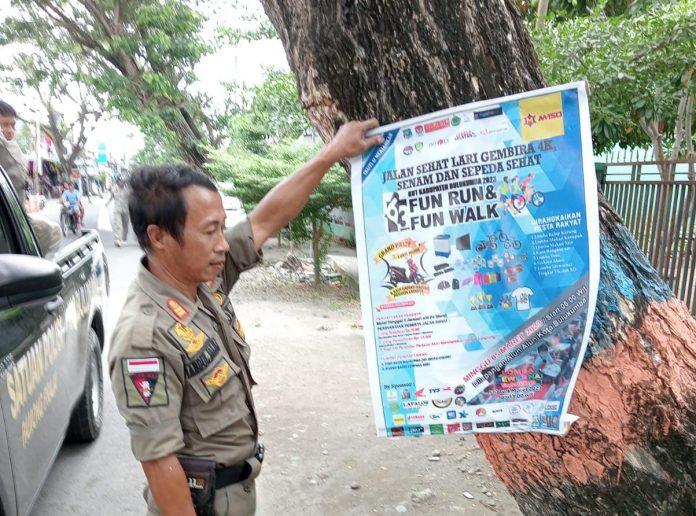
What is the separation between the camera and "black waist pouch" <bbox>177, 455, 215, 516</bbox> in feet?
5.10

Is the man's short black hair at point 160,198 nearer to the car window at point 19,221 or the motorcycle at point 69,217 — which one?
the car window at point 19,221

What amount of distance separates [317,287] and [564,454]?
7586 mm

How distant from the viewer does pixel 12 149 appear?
157 inches

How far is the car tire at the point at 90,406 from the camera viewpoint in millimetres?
3676

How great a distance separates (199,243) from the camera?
155 cm

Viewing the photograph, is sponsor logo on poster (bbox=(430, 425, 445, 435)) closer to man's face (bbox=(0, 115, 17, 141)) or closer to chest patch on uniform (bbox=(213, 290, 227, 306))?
chest patch on uniform (bbox=(213, 290, 227, 306))

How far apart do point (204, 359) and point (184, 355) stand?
0.06 meters

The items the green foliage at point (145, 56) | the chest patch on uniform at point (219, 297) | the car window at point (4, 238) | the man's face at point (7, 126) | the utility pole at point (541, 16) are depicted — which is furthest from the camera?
the green foliage at point (145, 56)

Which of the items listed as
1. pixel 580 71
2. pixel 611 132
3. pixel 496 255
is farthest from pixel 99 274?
pixel 611 132

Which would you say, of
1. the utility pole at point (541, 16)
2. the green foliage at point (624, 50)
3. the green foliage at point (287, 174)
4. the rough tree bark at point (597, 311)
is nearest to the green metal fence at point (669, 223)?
the green foliage at point (624, 50)

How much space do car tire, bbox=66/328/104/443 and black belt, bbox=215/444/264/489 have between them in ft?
7.12

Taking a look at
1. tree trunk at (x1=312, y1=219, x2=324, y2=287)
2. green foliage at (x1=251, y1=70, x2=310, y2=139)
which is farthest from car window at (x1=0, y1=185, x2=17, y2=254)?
green foliage at (x1=251, y1=70, x2=310, y2=139)

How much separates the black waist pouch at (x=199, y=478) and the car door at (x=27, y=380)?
66cm

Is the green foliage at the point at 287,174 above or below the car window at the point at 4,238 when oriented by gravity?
below
